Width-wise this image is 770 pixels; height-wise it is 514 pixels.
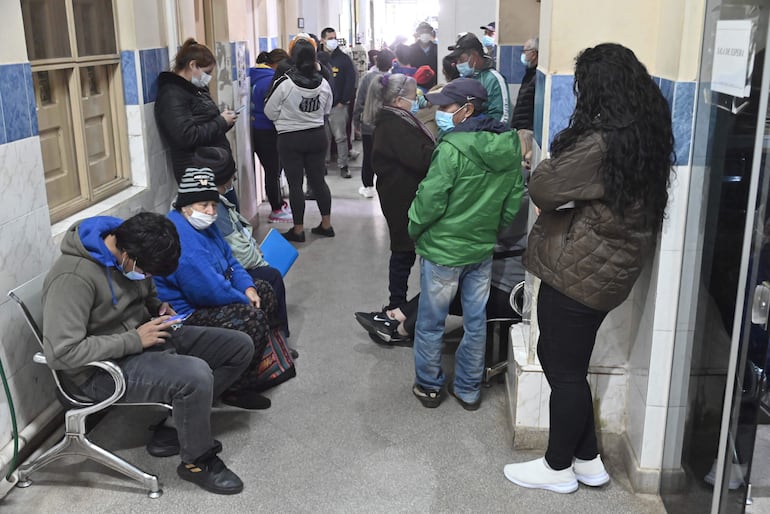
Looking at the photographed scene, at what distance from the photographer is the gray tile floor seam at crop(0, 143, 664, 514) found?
8.91 feet

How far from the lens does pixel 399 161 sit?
383cm

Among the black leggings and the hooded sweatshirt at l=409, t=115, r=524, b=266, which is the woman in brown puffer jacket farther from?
the black leggings

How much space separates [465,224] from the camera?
3066mm

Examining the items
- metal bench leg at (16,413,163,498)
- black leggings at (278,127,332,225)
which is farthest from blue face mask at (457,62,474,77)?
metal bench leg at (16,413,163,498)

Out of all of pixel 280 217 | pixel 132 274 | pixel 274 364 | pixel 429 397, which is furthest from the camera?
pixel 280 217

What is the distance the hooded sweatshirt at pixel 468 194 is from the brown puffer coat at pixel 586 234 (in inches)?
23.5

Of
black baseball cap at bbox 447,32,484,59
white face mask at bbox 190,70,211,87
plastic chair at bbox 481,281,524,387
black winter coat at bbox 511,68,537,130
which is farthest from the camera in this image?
black baseball cap at bbox 447,32,484,59

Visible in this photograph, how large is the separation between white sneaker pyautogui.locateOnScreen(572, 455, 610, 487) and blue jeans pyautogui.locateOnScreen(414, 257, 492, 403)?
701 mm

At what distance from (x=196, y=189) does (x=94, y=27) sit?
3.94 feet

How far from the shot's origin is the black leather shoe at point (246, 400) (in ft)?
11.1

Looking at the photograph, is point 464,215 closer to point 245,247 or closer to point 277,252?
point 245,247

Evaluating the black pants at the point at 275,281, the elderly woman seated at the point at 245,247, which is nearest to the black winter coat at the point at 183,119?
the elderly woman seated at the point at 245,247

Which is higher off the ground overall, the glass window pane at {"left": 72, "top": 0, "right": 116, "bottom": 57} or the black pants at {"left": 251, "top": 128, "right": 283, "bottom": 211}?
the glass window pane at {"left": 72, "top": 0, "right": 116, "bottom": 57}

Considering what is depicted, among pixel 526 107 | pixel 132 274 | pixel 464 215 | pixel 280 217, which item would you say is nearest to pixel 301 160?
pixel 280 217
